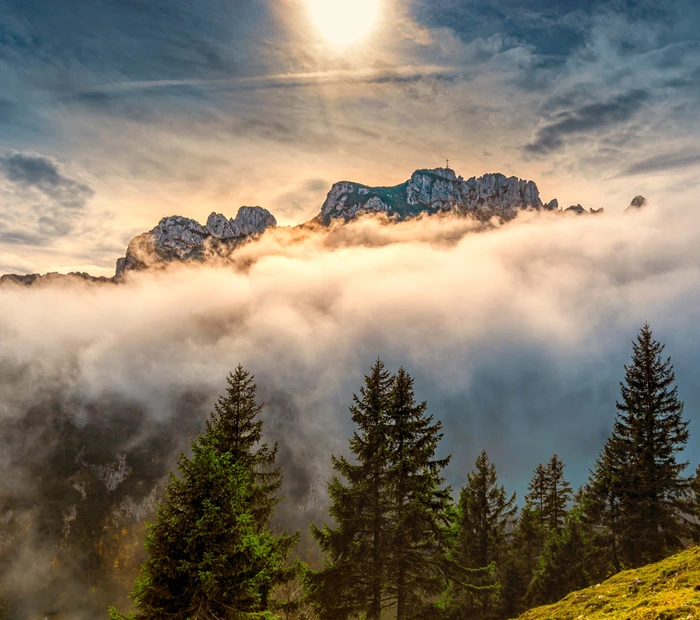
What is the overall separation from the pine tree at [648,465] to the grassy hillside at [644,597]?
8760 mm

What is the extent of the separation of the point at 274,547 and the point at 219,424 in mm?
6291

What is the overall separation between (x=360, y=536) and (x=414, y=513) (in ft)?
10.2

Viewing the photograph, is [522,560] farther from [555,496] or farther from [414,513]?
[414,513]

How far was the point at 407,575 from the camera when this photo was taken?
22328 mm

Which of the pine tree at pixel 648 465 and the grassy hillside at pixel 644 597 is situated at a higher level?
the pine tree at pixel 648 465

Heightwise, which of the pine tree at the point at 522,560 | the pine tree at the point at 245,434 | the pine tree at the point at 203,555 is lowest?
the pine tree at the point at 522,560

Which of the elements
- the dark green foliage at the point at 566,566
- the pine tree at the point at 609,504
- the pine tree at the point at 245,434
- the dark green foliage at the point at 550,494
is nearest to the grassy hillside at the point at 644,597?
the pine tree at the point at 609,504

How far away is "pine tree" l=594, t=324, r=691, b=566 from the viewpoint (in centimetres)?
2873

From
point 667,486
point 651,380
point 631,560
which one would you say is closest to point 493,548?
point 631,560

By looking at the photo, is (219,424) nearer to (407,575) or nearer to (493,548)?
(407,575)

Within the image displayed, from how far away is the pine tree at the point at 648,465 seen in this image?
94.3 feet

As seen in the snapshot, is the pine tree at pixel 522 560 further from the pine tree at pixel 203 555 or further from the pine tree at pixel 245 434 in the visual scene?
the pine tree at pixel 203 555

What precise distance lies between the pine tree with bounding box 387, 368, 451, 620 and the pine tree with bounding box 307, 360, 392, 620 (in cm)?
45

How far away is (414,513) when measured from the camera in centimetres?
2164
